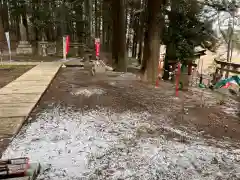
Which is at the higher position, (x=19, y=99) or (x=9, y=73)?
(x=9, y=73)

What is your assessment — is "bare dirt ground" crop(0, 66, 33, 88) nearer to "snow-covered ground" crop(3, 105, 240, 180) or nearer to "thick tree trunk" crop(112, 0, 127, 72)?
"snow-covered ground" crop(3, 105, 240, 180)

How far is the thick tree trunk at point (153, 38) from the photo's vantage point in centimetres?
721

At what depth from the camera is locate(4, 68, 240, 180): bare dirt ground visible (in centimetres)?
270

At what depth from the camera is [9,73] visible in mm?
8648

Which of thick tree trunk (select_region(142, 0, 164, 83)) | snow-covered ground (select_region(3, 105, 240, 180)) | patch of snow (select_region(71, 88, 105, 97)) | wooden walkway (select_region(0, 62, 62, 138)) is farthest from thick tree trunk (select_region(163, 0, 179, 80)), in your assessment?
snow-covered ground (select_region(3, 105, 240, 180))

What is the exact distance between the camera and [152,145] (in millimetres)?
3303

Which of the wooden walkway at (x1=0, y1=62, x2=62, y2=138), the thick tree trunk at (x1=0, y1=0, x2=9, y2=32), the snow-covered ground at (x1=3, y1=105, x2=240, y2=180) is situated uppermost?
the thick tree trunk at (x1=0, y1=0, x2=9, y2=32)

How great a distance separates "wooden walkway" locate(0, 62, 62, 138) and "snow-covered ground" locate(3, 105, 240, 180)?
0.87 ft

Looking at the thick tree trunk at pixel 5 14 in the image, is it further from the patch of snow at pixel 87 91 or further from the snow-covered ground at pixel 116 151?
the snow-covered ground at pixel 116 151

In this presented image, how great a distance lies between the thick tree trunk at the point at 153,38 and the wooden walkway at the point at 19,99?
341cm

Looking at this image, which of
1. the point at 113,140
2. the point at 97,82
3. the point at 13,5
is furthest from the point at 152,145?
the point at 13,5

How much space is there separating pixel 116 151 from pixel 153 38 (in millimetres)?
5144

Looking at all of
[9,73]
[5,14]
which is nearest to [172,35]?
[9,73]

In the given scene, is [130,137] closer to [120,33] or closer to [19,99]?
[19,99]
